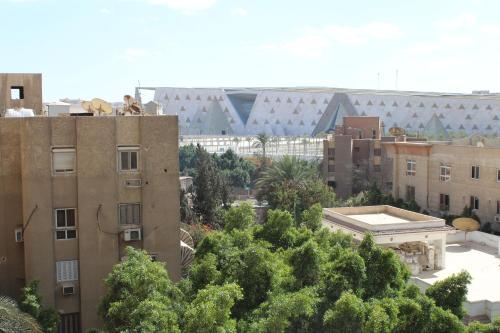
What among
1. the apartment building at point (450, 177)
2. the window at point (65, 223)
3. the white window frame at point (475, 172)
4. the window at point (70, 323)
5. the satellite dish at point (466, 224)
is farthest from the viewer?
the white window frame at point (475, 172)

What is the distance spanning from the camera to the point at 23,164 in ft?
35.7

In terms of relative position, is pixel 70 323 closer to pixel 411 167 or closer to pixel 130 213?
pixel 130 213

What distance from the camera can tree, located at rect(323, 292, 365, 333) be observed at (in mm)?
8547

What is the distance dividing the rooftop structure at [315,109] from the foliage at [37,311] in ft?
280

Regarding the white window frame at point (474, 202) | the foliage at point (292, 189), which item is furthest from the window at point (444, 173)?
the foliage at point (292, 189)

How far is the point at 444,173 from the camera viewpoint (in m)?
27.4

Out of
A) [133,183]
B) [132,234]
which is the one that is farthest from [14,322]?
[133,183]

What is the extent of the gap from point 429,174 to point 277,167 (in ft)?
31.3

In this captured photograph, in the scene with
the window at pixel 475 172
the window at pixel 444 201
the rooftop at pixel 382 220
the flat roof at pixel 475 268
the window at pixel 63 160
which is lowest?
the flat roof at pixel 475 268

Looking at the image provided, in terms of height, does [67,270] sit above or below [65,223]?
below

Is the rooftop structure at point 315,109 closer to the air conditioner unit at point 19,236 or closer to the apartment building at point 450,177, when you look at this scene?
the apartment building at point 450,177

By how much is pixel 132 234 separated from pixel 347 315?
13.5 ft

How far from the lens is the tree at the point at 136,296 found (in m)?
8.38

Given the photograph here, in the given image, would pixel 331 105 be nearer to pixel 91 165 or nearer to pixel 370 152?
pixel 370 152
